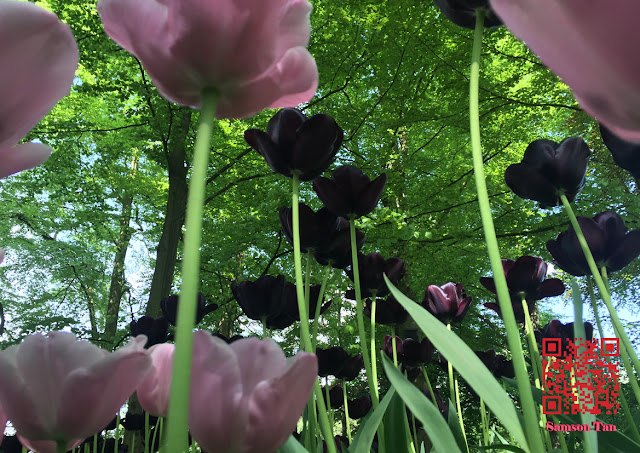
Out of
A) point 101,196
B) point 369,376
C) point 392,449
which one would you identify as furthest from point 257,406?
point 101,196

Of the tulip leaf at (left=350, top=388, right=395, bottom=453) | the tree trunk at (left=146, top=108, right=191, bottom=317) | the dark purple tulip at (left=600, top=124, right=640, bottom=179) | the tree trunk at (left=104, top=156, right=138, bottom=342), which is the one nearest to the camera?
the tulip leaf at (left=350, top=388, right=395, bottom=453)

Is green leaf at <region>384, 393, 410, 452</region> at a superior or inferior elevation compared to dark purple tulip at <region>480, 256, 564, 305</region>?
inferior

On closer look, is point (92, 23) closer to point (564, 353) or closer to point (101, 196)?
point (101, 196)

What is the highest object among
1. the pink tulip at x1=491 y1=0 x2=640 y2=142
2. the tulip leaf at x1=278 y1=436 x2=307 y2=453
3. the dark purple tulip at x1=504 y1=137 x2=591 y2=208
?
the dark purple tulip at x1=504 y1=137 x2=591 y2=208

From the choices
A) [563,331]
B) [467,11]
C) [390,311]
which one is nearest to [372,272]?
[390,311]

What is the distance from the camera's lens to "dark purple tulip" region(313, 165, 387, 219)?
52.4 inches

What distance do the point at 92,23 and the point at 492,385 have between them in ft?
18.2

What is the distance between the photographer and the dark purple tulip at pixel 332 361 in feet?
6.77

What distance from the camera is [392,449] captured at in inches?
34.9

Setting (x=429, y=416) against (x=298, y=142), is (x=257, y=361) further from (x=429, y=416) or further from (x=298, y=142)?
(x=298, y=142)

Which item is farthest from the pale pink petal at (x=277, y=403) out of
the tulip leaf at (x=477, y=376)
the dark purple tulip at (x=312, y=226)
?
the dark purple tulip at (x=312, y=226)

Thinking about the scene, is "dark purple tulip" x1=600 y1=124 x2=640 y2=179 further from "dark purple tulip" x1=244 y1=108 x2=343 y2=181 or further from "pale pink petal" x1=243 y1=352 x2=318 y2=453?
"pale pink petal" x1=243 y1=352 x2=318 y2=453

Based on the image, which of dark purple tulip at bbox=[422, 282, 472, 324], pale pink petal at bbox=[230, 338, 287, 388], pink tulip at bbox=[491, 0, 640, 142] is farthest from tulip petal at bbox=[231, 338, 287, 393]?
dark purple tulip at bbox=[422, 282, 472, 324]

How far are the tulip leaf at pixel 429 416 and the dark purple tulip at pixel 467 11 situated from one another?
56 centimetres
